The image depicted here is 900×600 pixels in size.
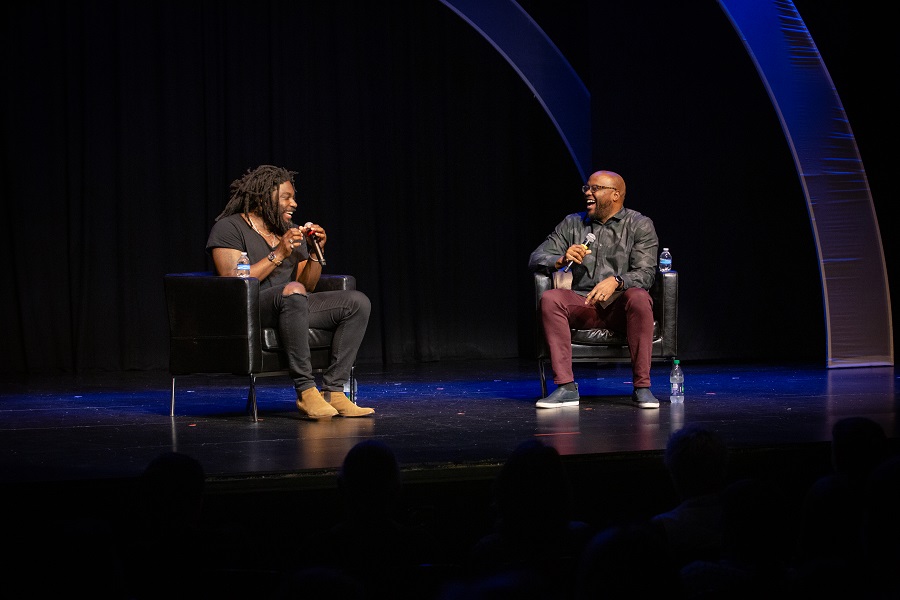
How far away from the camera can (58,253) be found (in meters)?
7.32

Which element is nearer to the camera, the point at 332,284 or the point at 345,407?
the point at 345,407

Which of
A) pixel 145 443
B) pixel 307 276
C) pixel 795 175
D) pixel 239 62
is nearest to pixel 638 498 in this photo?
pixel 145 443

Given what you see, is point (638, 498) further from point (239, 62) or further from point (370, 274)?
point (239, 62)

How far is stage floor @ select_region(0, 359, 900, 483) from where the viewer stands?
3.02m

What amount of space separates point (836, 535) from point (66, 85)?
676 cm

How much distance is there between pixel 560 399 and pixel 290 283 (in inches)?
52.6

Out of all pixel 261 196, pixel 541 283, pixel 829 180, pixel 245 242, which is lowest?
pixel 541 283

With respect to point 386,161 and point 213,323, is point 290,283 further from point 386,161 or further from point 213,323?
point 386,161

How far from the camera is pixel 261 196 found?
4504 millimetres

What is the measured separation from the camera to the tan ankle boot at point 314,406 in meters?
4.10

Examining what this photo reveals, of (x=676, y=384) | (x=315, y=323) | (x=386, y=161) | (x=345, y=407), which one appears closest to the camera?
(x=345, y=407)

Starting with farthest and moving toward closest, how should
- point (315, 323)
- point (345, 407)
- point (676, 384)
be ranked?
point (676, 384), point (315, 323), point (345, 407)

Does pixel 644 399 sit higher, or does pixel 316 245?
pixel 316 245

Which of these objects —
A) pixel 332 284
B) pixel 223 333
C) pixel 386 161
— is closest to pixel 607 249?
pixel 332 284
